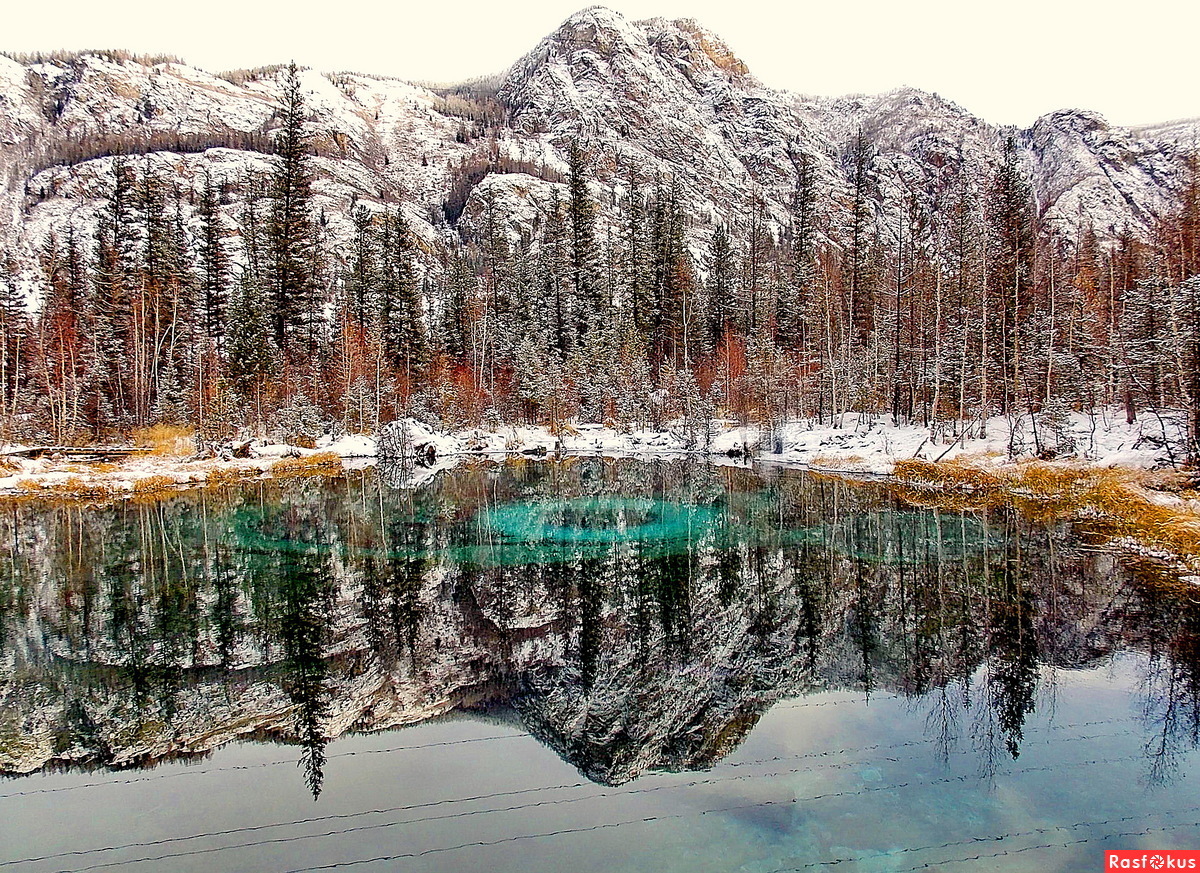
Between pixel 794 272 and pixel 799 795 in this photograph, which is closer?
pixel 799 795

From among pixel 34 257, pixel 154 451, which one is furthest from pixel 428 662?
pixel 34 257

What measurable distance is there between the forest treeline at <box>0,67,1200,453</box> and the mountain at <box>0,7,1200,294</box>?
2923cm

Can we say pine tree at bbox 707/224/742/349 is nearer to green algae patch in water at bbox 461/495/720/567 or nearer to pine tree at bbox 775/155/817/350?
pine tree at bbox 775/155/817/350

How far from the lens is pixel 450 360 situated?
2359 inches

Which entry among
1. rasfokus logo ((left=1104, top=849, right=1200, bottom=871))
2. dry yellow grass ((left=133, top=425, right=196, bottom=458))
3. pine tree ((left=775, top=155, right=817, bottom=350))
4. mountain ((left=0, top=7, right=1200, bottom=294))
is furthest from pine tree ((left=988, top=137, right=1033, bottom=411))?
mountain ((left=0, top=7, right=1200, bottom=294))

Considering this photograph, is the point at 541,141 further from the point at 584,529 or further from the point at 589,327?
the point at 584,529

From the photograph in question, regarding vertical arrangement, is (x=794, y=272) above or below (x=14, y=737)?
above

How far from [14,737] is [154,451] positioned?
31.2m

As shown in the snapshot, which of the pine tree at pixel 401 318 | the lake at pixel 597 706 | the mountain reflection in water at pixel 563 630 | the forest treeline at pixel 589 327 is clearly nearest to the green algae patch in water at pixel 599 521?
the mountain reflection in water at pixel 563 630

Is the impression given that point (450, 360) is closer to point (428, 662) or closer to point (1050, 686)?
point (428, 662)

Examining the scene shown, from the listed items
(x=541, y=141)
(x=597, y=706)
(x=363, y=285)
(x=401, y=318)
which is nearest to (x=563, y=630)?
(x=597, y=706)

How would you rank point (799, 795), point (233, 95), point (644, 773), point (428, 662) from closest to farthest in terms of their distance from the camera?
point (799, 795), point (644, 773), point (428, 662), point (233, 95)

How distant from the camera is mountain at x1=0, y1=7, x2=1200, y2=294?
10206 cm

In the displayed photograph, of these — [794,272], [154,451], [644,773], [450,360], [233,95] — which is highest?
[233,95]
